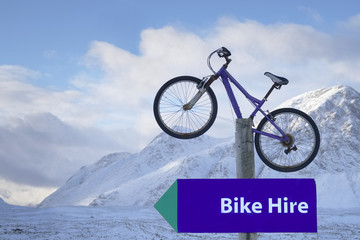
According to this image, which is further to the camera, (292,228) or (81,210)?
(81,210)

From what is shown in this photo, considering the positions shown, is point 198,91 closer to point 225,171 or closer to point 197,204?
point 197,204

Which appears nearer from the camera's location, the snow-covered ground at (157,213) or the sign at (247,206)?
the sign at (247,206)

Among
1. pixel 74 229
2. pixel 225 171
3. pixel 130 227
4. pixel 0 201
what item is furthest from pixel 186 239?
pixel 225 171

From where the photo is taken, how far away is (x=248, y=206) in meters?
6.42

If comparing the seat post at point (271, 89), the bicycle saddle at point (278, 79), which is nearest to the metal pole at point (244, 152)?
the seat post at point (271, 89)

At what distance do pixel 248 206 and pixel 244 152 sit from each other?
0.85 meters

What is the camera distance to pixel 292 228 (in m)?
6.37

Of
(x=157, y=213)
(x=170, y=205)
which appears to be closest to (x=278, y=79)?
(x=170, y=205)

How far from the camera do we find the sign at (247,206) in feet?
20.9

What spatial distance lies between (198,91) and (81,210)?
69.8m

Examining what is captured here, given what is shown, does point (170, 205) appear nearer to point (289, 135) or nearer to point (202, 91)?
point (202, 91)

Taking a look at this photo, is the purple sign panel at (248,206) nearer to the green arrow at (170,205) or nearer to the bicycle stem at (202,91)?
the green arrow at (170,205)

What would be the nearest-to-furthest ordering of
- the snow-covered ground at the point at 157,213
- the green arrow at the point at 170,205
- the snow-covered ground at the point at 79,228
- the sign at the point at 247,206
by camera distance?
the sign at the point at 247,206, the green arrow at the point at 170,205, the snow-covered ground at the point at 79,228, the snow-covered ground at the point at 157,213

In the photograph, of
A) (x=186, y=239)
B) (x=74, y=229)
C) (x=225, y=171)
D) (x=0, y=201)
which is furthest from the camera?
(x=225, y=171)
